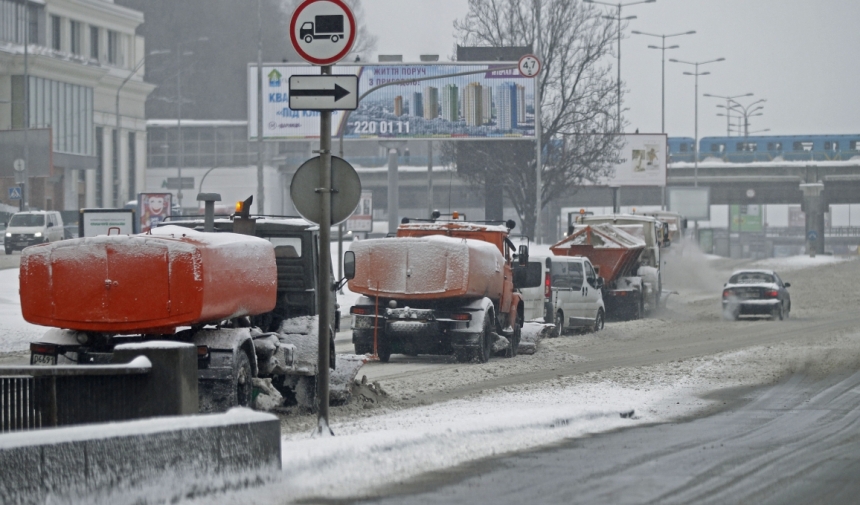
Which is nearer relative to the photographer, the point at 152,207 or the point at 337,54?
the point at 337,54

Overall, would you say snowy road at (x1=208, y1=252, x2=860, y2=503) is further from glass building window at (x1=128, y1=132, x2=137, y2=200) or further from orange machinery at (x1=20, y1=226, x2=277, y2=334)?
glass building window at (x1=128, y1=132, x2=137, y2=200)

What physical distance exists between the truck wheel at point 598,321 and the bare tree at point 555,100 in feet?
94.7

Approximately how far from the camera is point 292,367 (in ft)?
41.4

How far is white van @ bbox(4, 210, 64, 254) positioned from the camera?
5104cm

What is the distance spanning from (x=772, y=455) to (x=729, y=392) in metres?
5.64

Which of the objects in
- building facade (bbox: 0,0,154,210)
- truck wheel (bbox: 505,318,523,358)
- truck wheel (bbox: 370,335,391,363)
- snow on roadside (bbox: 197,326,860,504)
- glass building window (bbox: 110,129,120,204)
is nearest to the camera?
snow on roadside (bbox: 197,326,860,504)

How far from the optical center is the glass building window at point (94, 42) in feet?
263

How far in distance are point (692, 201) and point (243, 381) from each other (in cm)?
7670

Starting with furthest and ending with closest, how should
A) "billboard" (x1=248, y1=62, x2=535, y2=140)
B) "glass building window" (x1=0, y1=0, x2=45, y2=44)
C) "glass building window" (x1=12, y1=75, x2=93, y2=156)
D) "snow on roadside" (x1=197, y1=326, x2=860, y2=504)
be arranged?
"glass building window" (x1=12, y1=75, x2=93, y2=156) → "glass building window" (x1=0, y1=0, x2=45, y2=44) → "billboard" (x1=248, y1=62, x2=535, y2=140) → "snow on roadside" (x1=197, y1=326, x2=860, y2=504)

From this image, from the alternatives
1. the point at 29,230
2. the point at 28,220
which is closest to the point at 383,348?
the point at 29,230

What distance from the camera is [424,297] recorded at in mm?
19484

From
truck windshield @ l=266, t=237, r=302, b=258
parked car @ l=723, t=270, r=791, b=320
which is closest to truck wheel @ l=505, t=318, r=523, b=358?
truck windshield @ l=266, t=237, r=302, b=258

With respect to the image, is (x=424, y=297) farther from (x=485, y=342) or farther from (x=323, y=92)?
(x=323, y=92)

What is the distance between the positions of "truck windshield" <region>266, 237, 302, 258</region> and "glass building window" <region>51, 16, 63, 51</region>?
220ft
